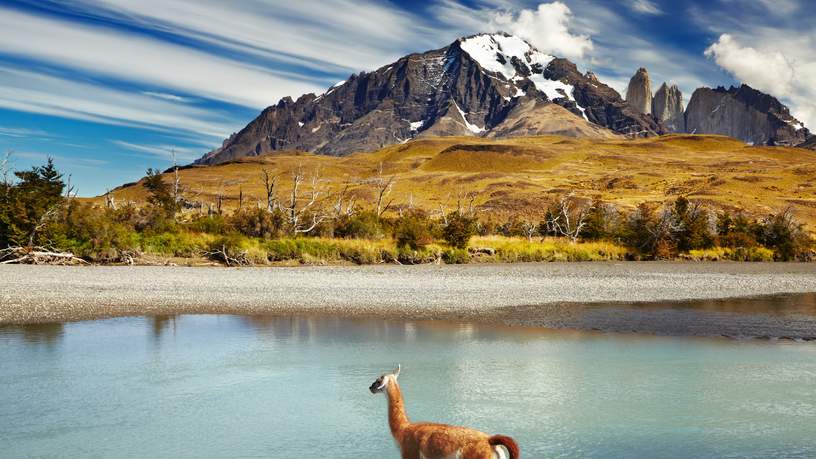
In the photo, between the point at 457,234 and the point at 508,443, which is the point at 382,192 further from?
the point at 508,443

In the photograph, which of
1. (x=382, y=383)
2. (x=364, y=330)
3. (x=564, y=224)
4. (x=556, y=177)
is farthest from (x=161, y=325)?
(x=556, y=177)

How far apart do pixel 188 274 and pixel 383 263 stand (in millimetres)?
11335

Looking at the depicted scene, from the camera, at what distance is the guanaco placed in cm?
605

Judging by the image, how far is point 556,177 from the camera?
126 metres

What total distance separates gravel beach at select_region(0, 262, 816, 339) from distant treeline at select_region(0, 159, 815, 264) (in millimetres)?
3493

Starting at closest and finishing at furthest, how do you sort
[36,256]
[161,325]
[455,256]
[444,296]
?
[161,325] < [444,296] < [36,256] < [455,256]

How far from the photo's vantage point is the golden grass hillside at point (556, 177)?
87.6 metres

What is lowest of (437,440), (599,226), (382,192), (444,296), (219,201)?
(444,296)

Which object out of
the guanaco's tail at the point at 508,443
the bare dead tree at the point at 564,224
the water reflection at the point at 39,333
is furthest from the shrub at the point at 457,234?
the guanaco's tail at the point at 508,443

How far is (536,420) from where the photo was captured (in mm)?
10148

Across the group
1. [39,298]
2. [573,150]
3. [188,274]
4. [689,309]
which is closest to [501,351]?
[689,309]

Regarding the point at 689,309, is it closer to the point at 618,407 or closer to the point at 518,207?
the point at 618,407

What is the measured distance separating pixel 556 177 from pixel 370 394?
11857 centimetres

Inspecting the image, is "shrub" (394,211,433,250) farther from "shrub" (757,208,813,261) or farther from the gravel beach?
"shrub" (757,208,813,261)
